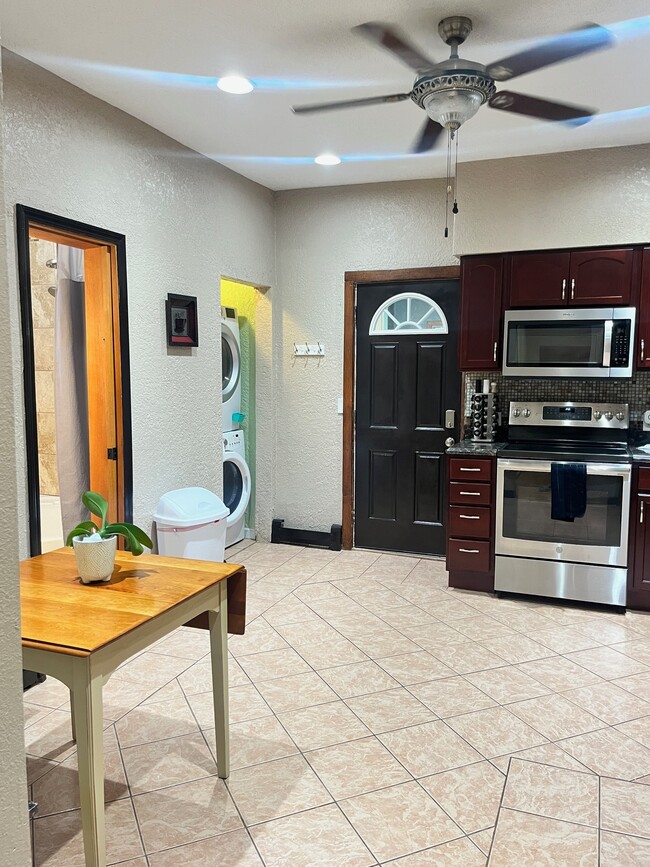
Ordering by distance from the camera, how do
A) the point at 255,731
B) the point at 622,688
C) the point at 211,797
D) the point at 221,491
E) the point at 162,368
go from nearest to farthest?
the point at 211,797 → the point at 255,731 → the point at 622,688 → the point at 162,368 → the point at 221,491

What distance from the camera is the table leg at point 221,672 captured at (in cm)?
220

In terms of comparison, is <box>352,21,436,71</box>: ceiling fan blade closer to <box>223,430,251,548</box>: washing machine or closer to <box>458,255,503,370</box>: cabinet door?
<box>458,255,503,370</box>: cabinet door

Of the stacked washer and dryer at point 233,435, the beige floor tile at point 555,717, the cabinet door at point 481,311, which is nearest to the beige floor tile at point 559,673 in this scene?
the beige floor tile at point 555,717

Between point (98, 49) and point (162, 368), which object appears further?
point (162, 368)

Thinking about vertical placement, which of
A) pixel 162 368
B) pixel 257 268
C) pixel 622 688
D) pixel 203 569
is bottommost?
pixel 622 688

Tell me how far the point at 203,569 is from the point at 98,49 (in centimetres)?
218

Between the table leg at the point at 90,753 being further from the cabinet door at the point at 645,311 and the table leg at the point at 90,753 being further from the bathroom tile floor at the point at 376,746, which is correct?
the cabinet door at the point at 645,311

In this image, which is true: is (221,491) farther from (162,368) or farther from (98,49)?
(98,49)

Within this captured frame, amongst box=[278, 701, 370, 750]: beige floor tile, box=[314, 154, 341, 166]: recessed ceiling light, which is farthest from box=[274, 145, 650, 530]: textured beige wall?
box=[278, 701, 370, 750]: beige floor tile

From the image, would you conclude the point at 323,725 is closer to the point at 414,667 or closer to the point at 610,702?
the point at 414,667

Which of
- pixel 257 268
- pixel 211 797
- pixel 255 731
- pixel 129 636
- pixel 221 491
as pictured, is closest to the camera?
pixel 129 636

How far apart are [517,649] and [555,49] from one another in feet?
9.00

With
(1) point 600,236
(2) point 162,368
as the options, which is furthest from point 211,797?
(1) point 600,236

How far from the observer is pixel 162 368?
3.83m
